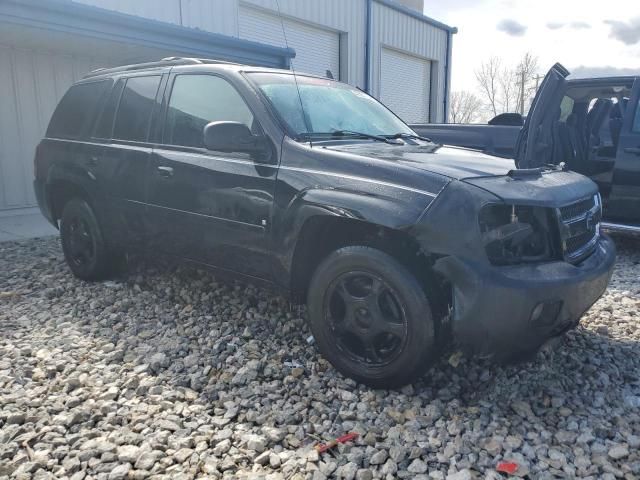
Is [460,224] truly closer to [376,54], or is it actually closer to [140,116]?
[140,116]

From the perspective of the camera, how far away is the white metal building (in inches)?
287

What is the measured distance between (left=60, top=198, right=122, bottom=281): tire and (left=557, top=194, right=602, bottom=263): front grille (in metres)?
3.61

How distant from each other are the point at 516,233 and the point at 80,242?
383cm

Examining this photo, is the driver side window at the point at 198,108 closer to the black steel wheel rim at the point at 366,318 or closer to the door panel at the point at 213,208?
the door panel at the point at 213,208

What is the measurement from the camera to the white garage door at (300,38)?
12531 mm

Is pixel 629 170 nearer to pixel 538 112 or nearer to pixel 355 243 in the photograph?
pixel 538 112

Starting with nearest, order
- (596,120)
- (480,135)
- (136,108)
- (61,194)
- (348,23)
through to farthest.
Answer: (136,108) < (61,194) < (596,120) < (480,135) < (348,23)

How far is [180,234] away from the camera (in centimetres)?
396

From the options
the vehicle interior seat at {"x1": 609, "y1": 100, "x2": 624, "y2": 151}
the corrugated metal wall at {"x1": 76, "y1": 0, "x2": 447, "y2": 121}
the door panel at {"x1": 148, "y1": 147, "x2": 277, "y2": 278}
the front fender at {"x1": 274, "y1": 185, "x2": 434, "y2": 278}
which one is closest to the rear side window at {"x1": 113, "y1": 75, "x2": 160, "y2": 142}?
the door panel at {"x1": 148, "y1": 147, "x2": 277, "y2": 278}

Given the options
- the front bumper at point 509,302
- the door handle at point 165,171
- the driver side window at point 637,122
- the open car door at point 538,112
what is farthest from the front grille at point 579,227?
the driver side window at point 637,122

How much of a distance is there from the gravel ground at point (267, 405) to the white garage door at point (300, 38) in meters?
9.18

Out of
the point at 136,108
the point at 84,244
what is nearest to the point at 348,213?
the point at 136,108

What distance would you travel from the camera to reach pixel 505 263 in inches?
109

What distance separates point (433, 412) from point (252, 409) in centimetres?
95
